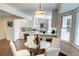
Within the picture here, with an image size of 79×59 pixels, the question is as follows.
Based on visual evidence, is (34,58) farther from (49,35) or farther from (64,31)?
(49,35)

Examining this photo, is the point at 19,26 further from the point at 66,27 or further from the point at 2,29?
the point at 66,27

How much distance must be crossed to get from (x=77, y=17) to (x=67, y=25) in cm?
82

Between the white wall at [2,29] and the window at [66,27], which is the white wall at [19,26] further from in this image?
the window at [66,27]

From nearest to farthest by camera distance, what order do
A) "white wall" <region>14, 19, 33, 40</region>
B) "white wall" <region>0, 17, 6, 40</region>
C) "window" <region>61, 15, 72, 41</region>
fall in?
"window" <region>61, 15, 72, 41</region> → "white wall" <region>14, 19, 33, 40</region> → "white wall" <region>0, 17, 6, 40</region>

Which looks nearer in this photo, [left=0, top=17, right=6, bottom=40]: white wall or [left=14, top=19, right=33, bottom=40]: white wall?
[left=14, top=19, right=33, bottom=40]: white wall

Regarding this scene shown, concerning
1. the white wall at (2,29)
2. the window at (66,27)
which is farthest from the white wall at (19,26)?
the window at (66,27)

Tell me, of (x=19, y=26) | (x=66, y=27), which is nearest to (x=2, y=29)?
(x=19, y=26)

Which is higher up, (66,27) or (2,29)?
(66,27)

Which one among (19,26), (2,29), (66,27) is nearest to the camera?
(66,27)

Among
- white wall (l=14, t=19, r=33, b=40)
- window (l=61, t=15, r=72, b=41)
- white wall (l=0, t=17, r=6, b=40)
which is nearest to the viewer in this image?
window (l=61, t=15, r=72, b=41)

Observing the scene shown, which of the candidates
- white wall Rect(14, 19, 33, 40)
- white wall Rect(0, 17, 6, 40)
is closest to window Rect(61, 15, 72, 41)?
white wall Rect(14, 19, 33, 40)

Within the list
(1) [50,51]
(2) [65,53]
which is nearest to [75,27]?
(2) [65,53]

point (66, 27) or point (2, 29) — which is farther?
point (2, 29)

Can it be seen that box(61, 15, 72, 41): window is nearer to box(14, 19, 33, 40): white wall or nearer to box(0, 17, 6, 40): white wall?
box(14, 19, 33, 40): white wall
